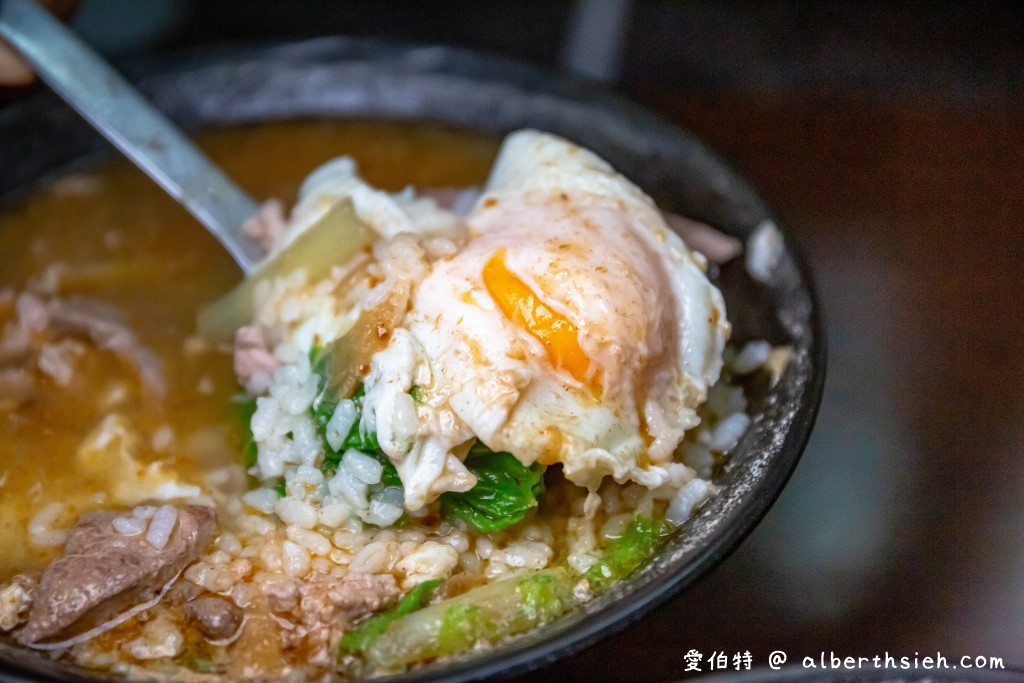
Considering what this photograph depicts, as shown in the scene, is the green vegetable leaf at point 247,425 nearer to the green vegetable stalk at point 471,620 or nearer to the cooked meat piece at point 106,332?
the cooked meat piece at point 106,332

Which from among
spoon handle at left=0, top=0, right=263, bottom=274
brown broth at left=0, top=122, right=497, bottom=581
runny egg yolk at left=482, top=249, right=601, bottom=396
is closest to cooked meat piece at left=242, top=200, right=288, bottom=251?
spoon handle at left=0, top=0, right=263, bottom=274

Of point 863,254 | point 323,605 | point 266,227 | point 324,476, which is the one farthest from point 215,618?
point 863,254

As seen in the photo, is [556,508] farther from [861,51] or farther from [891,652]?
[861,51]

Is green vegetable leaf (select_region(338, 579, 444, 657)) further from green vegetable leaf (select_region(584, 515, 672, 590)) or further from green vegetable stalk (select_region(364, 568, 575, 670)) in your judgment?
green vegetable leaf (select_region(584, 515, 672, 590))

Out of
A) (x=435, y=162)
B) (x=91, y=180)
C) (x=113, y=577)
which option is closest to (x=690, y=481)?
(x=113, y=577)

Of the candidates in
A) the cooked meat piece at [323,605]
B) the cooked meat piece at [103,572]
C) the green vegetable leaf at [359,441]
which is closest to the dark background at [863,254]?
the cooked meat piece at [323,605]

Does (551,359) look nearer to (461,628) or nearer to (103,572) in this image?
(461,628)

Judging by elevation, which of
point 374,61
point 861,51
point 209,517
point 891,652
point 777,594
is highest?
point 861,51
